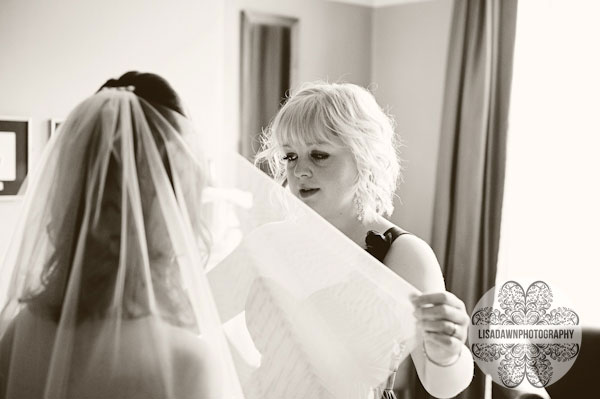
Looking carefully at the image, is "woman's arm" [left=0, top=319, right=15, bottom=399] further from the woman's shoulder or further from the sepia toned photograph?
the woman's shoulder

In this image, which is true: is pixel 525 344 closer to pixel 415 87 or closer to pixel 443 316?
pixel 415 87

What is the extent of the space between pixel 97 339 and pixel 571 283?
2.85m

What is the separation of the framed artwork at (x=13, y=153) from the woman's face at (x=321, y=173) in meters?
1.49

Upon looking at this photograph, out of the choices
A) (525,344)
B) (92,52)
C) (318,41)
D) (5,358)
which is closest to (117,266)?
(5,358)

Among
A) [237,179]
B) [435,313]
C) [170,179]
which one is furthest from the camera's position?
[237,179]

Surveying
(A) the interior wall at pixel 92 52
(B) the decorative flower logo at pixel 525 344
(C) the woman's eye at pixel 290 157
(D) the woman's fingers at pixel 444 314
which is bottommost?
(B) the decorative flower logo at pixel 525 344

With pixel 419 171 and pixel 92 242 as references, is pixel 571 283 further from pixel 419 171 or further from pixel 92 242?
pixel 92 242

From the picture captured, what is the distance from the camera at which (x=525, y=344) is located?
319cm

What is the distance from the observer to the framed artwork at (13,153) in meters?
2.77

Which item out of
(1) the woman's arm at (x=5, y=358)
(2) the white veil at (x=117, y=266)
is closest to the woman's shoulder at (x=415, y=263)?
(2) the white veil at (x=117, y=266)

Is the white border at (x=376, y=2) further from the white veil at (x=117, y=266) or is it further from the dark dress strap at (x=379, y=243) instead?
the white veil at (x=117, y=266)

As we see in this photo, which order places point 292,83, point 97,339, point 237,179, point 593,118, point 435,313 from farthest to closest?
point 292,83 → point 593,118 → point 237,179 → point 435,313 → point 97,339

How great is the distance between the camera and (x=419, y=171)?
13.8ft

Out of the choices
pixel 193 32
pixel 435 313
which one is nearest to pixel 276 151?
pixel 435 313
